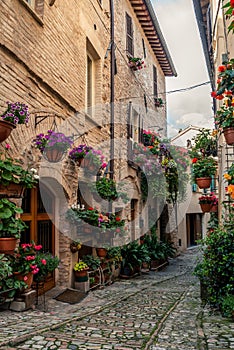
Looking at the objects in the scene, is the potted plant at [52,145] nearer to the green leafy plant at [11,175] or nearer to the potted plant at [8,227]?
the green leafy plant at [11,175]

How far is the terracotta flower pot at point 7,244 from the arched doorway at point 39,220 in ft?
4.56

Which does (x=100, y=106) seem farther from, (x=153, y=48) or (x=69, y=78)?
(x=153, y=48)

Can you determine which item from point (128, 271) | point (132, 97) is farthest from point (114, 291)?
point (132, 97)

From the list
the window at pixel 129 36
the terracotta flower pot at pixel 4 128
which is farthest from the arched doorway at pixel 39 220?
the window at pixel 129 36

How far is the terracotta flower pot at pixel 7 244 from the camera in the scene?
4684 mm

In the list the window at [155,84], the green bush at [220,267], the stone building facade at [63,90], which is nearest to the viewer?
the green bush at [220,267]

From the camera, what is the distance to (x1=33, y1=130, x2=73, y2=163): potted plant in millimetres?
5871

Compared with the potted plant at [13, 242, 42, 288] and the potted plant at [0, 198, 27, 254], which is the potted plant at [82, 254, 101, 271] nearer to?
the potted plant at [13, 242, 42, 288]

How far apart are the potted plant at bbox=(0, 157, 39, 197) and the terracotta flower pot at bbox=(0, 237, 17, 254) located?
22.8 inches

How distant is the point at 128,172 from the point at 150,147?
1.37 meters

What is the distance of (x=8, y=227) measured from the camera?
4.79 metres

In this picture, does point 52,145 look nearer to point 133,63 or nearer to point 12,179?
point 12,179

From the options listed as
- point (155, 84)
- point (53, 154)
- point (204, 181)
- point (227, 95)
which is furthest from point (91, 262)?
point (155, 84)

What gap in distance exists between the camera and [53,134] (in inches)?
237
